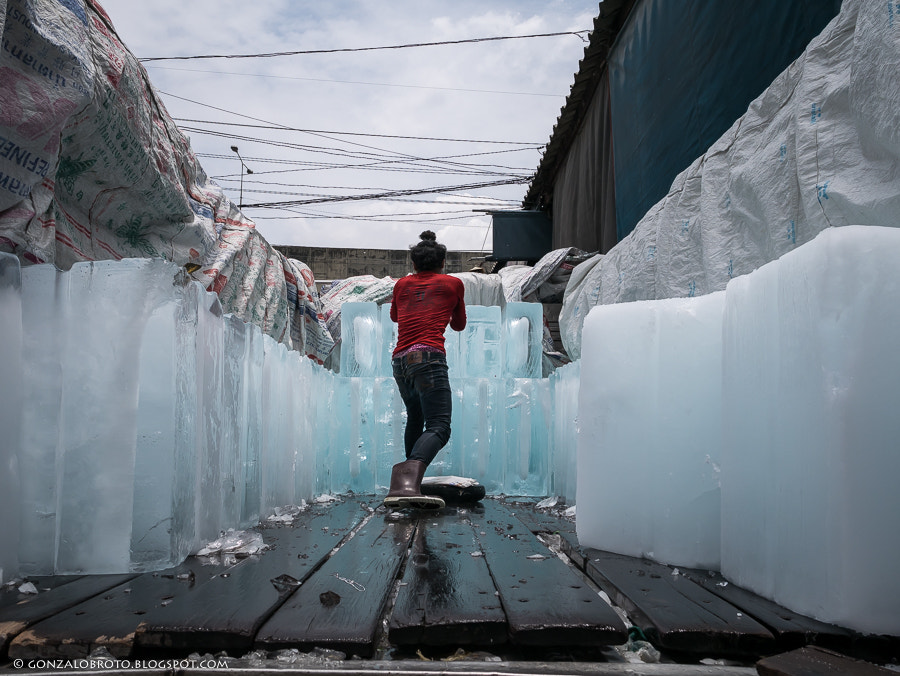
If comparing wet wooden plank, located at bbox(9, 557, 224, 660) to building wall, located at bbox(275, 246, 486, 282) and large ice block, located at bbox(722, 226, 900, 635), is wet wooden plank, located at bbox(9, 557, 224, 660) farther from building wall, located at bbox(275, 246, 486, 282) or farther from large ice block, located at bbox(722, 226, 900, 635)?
building wall, located at bbox(275, 246, 486, 282)

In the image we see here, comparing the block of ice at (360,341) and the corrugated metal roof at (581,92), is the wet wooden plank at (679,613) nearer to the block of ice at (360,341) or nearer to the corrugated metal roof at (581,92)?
the block of ice at (360,341)

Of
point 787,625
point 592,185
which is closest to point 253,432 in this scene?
point 787,625

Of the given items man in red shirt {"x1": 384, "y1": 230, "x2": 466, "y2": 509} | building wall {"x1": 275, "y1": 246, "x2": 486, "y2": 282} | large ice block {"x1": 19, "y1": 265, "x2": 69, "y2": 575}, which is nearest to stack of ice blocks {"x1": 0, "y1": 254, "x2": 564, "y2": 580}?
large ice block {"x1": 19, "y1": 265, "x2": 69, "y2": 575}

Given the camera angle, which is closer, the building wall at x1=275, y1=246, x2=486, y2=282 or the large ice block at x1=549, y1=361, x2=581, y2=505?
the large ice block at x1=549, y1=361, x2=581, y2=505

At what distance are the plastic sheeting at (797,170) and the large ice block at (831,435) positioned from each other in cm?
41

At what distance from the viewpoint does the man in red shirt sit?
9.29 feet

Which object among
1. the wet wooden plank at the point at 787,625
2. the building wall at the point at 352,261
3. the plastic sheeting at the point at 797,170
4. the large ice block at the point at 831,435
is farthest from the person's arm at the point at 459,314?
the building wall at the point at 352,261

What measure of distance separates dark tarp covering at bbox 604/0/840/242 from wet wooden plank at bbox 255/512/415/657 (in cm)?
248

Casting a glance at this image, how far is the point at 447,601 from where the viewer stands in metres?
1.21

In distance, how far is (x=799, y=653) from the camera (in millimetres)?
963

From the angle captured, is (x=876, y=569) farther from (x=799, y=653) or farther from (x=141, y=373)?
(x=141, y=373)

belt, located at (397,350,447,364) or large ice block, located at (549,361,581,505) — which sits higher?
belt, located at (397,350,447,364)

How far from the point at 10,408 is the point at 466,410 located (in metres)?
2.67

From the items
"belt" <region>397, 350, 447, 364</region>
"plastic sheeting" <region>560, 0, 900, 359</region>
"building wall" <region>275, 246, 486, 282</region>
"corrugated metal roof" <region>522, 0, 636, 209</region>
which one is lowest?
"belt" <region>397, 350, 447, 364</region>
